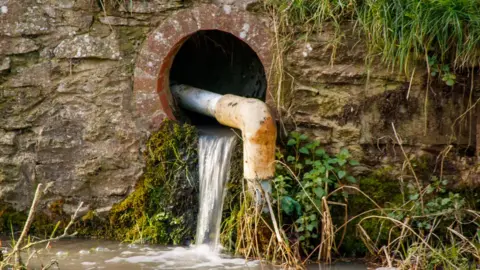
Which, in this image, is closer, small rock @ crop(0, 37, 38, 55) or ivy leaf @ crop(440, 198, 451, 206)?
ivy leaf @ crop(440, 198, 451, 206)

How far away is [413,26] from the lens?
6547 mm

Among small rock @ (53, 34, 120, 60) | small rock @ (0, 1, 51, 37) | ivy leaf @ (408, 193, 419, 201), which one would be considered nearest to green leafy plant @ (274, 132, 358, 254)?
ivy leaf @ (408, 193, 419, 201)

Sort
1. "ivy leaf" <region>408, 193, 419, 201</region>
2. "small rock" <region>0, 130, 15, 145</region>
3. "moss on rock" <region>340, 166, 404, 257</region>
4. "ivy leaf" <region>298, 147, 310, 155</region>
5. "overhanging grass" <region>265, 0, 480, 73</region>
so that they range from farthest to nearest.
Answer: "small rock" <region>0, 130, 15, 145</region>, "ivy leaf" <region>298, 147, 310, 155</region>, "moss on rock" <region>340, 166, 404, 257</region>, "ivy leaf" <region>408, 193, 419, 201</region>, "overhanging grass" <region>265, 0, 480, 73</region>

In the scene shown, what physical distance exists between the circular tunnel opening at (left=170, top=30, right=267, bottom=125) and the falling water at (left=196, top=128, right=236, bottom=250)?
845 mm

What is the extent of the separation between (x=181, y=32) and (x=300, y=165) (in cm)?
143

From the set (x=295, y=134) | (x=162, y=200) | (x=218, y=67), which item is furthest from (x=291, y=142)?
(x=218, y=67)

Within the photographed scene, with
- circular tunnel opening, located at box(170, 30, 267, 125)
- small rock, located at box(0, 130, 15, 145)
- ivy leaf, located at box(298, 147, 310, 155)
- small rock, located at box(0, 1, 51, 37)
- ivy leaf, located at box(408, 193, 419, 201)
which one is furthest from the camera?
circular tunnel opening, located at box(170, 30, 267, 125)

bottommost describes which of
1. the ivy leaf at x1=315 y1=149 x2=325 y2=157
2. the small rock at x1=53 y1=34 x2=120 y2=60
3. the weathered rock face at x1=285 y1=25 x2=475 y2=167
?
the ivy leaf at x1=315 y1=149 x2=325 y2=157

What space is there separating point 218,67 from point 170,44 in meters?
1.49

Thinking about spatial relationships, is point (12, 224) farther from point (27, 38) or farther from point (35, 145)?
point (27, 38)

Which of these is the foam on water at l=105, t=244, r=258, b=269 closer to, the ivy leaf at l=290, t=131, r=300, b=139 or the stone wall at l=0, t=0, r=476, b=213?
the stone wall at l=0, t=0, r=476, b=213

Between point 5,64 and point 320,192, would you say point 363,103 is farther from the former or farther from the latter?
point 5,64

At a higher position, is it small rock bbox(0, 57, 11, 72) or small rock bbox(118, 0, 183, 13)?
small rock bbox(118, 0, 183, 13)

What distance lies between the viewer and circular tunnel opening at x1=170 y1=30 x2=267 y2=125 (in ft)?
26.5
